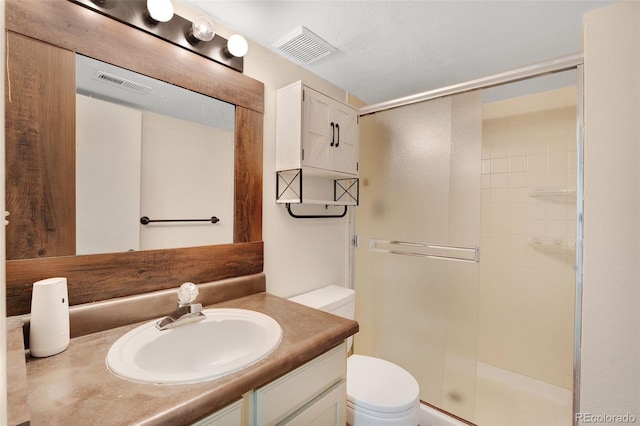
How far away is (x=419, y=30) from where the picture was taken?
1.41 metres

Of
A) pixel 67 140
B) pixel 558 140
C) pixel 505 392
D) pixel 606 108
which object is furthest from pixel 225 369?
pixel 558 140

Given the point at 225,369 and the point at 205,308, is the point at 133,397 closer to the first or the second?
the point at 225,369

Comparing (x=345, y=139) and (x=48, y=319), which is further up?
(x=345, y=139)

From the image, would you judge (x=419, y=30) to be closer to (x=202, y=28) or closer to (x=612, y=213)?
(x=202, y=28)

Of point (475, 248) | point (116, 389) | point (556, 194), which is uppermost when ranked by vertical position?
point (556, 194)

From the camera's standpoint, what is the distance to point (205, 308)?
1.23 m

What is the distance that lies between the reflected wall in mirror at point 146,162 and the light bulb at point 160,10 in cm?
22

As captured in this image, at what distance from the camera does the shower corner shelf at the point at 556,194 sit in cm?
186

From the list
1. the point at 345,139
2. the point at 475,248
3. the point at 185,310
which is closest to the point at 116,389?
the point at 185,310

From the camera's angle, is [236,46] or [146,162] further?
[236,46]

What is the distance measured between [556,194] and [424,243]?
0.93 m

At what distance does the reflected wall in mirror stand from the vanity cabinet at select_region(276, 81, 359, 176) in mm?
287

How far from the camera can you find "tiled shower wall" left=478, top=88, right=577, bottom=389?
198 centimetres

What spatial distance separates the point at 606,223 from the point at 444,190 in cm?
73
